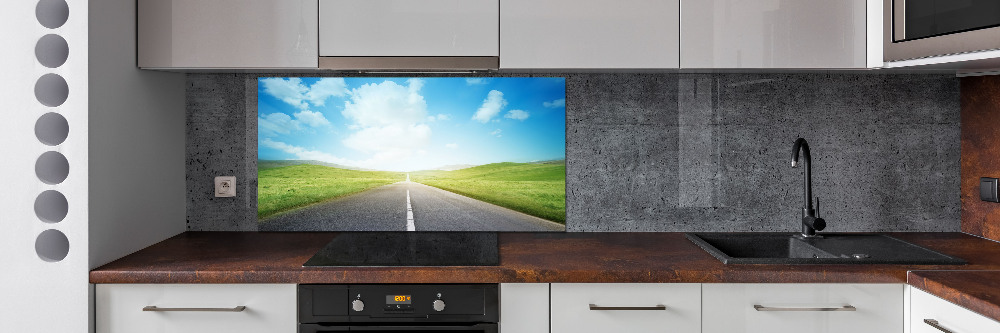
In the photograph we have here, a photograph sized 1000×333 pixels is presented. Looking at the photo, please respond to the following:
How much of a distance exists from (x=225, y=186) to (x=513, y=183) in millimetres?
1063

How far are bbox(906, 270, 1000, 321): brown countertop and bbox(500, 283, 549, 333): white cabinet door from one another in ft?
3.09

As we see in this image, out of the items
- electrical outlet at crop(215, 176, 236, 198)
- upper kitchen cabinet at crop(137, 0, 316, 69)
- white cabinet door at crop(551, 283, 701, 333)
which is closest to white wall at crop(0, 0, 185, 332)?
upper kitchen cabinet at crop(137, 0, 316, 69)

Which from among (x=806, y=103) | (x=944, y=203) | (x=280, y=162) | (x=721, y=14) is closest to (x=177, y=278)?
(x=280, y=162)

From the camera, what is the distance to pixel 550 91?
2.43 metres

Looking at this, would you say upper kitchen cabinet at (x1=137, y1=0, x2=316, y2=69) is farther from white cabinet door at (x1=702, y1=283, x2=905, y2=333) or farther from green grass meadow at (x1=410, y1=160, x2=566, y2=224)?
white cabinet door at (x1=702, y1=283, x2=905, y2=333)

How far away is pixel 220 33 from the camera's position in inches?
80.4

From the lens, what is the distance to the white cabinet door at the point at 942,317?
1.44m
